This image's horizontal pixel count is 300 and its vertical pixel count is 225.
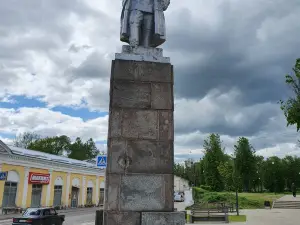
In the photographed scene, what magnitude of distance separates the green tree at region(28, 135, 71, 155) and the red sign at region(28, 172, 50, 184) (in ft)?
112

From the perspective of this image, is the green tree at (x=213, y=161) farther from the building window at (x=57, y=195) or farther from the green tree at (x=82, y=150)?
the green tree at (x=82, y=150)

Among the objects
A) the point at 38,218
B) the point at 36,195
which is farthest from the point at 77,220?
the point at 36,195

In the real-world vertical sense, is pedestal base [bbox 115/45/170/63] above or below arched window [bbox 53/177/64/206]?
above

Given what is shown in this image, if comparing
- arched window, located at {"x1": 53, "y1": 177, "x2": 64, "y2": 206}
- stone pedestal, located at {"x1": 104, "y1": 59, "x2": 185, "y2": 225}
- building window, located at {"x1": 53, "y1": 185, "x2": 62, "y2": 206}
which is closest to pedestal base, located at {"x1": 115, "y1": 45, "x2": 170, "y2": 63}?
stone pedestal, located at {"x1": 104, "y1": 59, "x2": 185, "y2": 225}

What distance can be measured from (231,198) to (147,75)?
3094 centimetres

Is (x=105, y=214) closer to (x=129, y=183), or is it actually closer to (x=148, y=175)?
(x=129, y=183)

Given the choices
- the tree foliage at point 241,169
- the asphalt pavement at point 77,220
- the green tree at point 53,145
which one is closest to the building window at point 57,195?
the asphalt pavement at point 77,220

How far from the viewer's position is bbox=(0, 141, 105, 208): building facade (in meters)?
28.5

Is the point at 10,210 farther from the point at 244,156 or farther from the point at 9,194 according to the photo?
the point at 244,156

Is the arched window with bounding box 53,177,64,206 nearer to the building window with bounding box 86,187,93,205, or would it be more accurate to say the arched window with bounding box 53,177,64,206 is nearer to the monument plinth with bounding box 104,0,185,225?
the building window with bounding box 86,187,93,205

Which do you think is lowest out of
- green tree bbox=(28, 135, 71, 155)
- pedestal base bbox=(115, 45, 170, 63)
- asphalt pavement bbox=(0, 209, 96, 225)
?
asphalt pavement bbox=(0, 209, 96, 225)

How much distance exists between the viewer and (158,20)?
6.24m

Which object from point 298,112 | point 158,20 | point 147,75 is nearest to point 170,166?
point 147,75

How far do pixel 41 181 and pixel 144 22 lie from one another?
97.3ft
